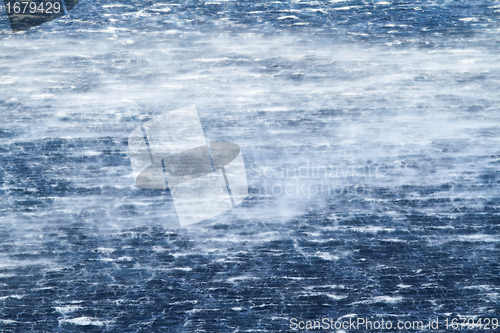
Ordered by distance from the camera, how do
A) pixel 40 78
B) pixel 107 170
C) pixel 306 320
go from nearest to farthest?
pixel 306 320 < pixel 107 170 < pixel 40 78

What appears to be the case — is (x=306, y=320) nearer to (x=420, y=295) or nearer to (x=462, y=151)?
(x=420, y=295)

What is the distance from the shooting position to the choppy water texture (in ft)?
13.0

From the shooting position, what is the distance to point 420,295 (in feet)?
12.9

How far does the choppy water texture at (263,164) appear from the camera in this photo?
397 cm

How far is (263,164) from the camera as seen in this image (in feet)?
13.8

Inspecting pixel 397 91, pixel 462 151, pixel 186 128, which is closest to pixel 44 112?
pixel 186 128

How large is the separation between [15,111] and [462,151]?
560 centimetres

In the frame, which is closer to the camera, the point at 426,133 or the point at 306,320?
the point at 306,320

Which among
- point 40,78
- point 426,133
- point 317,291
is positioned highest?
point 40,78

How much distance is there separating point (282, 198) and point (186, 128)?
4.86ft

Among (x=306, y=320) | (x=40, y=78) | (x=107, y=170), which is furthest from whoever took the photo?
(x=40, y=78)

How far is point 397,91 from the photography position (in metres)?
4.39

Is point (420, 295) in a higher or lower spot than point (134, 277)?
lower

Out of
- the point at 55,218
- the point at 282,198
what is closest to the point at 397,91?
the point at 282,198
